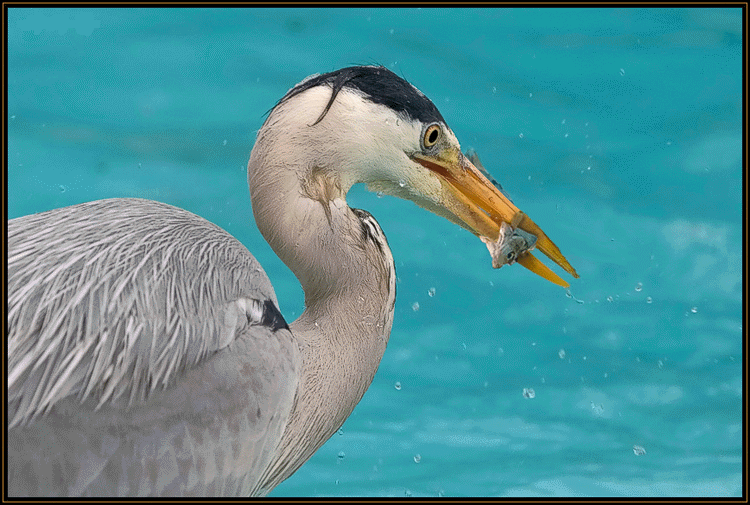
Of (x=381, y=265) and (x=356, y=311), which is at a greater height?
(x=381, y=265)

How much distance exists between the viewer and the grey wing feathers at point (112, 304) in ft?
6.20

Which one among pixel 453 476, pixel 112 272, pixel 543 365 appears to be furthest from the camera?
pixel 543 365

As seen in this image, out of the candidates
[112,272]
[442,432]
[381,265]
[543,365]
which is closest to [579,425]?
[543,365]

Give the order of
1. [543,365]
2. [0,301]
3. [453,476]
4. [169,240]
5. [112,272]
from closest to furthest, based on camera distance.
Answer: [0,301], [112,272], [169,240], [453,476], [543,365]

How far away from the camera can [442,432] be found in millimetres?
5094

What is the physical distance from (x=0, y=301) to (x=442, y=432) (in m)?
3.62

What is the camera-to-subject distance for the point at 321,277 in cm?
242

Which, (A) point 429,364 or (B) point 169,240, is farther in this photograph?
(A) point 429,364

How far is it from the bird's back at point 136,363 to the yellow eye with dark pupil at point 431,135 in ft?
2.24

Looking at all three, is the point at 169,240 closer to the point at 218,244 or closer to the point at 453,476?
the point at 218,244

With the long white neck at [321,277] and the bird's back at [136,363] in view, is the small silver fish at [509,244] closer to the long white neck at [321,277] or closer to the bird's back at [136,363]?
the long white neck at [321,277]

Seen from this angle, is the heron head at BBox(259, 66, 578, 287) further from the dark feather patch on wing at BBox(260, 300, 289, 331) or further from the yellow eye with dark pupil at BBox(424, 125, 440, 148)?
the dark feather patch on wing at BBox(260, 300, 289, 331)

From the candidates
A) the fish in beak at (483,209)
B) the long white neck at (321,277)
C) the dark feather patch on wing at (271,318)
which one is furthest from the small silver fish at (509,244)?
the dark feather patch on wing at (271,318)

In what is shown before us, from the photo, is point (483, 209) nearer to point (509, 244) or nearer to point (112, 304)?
point (509, 244)
